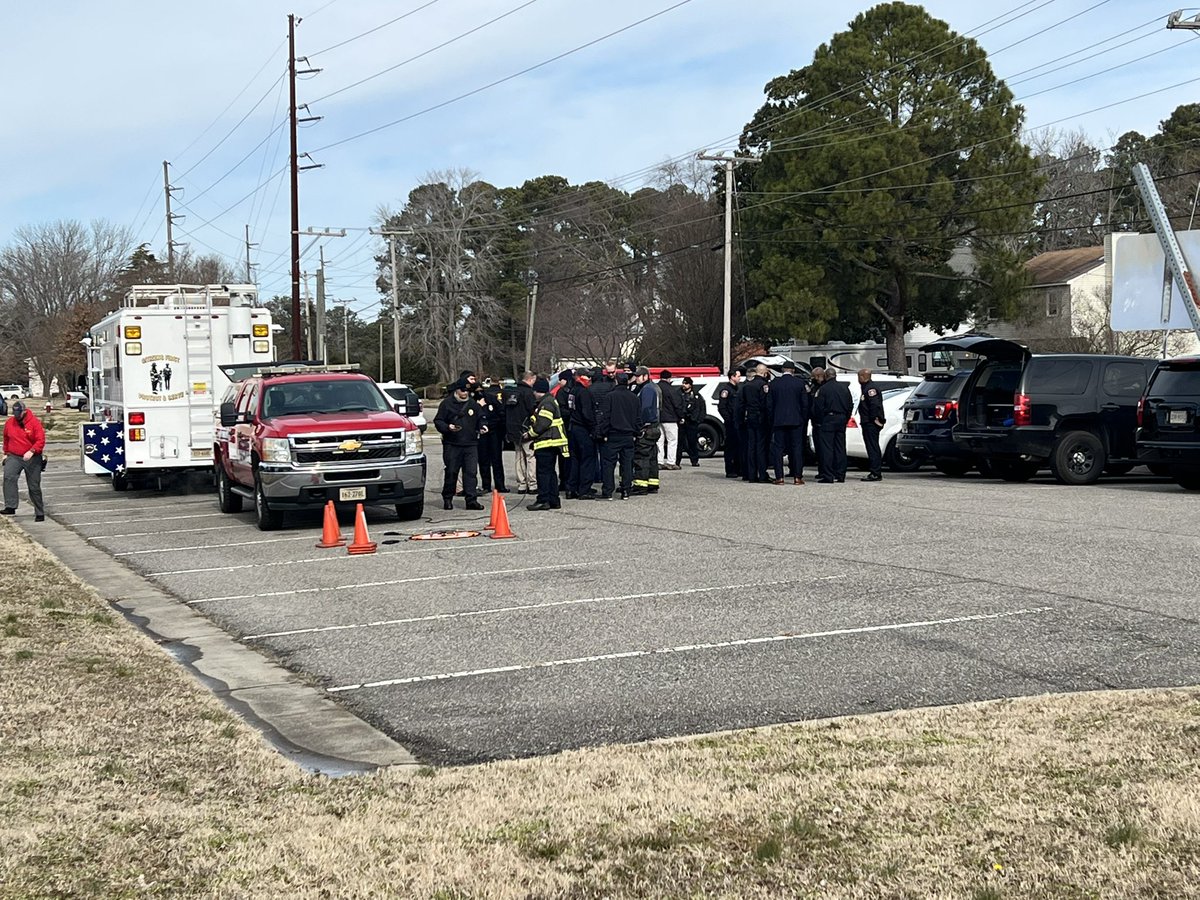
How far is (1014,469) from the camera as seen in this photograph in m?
21.4

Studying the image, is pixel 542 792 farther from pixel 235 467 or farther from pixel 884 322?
pixel 884 322

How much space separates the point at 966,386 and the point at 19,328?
87380mm

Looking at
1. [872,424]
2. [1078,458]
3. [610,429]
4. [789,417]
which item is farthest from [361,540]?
[1078,458]

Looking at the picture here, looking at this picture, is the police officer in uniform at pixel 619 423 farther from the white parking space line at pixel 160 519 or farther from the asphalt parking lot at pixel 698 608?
the white parking space line at pixel 160 519

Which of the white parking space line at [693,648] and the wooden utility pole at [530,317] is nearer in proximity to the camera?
the white parking space line at [693,648]

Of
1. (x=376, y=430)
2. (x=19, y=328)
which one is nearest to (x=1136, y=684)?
(x=376, y=430)

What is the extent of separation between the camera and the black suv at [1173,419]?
17.7m

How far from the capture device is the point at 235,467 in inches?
Result: 727

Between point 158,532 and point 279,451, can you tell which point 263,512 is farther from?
point 158,532

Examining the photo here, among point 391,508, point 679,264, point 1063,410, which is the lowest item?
point 391,508

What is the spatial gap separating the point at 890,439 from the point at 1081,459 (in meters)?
4.61

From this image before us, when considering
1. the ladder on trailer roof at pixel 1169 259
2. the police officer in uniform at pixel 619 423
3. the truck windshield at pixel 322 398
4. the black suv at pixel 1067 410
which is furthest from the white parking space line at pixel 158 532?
the ladder on trailer roof at pixel 1169 259

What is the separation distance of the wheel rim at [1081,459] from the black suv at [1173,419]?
1391 mm

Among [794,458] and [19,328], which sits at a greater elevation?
[19,328]
